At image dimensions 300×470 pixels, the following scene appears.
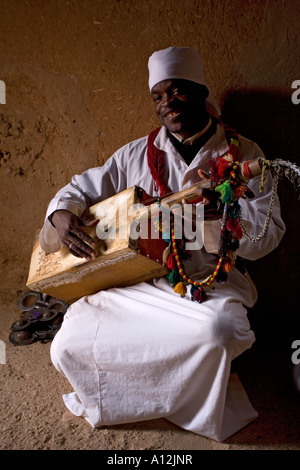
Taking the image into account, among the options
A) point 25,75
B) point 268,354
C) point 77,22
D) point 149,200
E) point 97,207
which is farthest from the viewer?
point 25,75

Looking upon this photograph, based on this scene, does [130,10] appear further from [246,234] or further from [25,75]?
[246,234]

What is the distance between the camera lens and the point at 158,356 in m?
2.26

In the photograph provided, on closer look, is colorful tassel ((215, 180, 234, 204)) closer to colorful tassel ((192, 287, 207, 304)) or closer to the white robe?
the white robe

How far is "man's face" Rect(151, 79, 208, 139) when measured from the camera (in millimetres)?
2576

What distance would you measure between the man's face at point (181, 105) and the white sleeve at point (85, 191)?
52 centimetres

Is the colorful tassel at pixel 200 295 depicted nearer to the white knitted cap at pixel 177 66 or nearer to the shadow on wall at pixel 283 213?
the shadow on wall at pixel 283 213

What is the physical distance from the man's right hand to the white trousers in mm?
322

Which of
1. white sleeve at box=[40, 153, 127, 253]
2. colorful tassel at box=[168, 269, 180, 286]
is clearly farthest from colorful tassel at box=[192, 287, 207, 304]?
white sleeve at box=[40, 153, 127, 253]

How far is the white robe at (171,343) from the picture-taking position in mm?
2215

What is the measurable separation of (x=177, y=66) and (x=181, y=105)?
0.23 m

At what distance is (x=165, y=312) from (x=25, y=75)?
90.8 inches

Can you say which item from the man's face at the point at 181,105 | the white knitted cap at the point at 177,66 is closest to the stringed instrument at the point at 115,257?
the man's face at the point at 181,105
